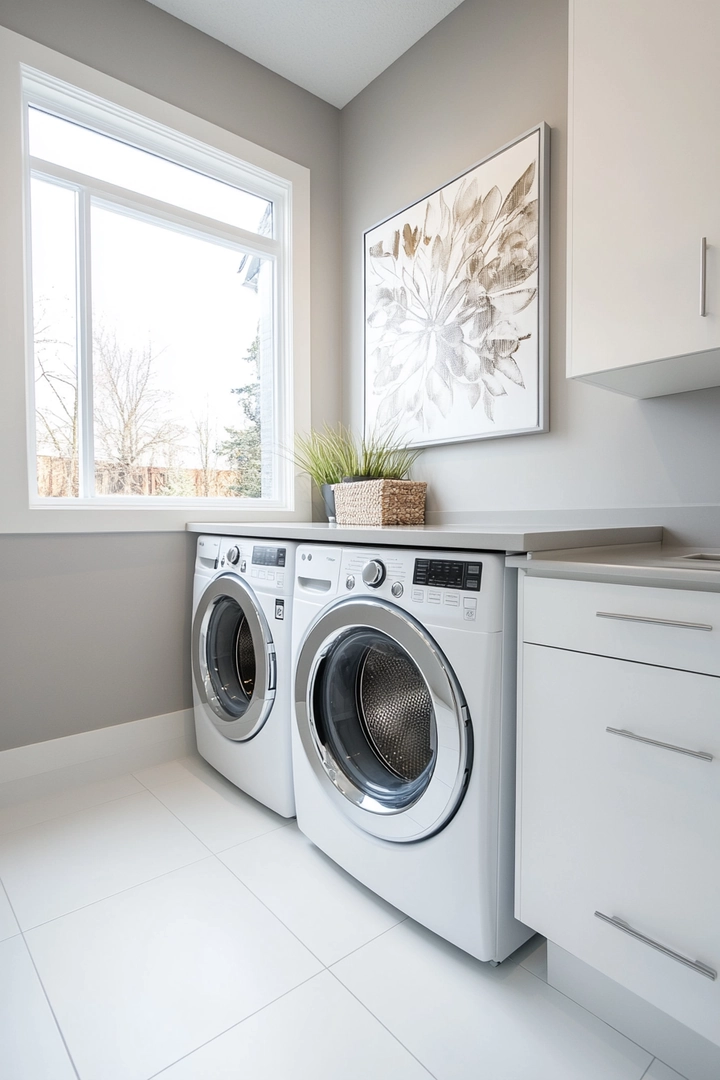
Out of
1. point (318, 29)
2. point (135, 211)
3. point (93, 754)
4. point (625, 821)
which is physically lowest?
point (93, 754)

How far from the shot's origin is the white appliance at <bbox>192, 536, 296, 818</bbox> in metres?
1.69

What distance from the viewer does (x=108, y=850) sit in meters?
1.64

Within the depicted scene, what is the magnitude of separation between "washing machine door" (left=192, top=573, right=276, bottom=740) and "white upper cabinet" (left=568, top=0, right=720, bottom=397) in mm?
1233

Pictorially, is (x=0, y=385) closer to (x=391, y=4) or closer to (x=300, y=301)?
(x=300, y=301)

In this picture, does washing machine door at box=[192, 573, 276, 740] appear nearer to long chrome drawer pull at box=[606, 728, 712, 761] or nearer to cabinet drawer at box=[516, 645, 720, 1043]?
Result: cabinet drawer at box=[516, 645, 720, 1043]

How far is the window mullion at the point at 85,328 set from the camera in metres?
2.08

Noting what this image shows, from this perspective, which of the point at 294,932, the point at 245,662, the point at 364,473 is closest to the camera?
the point at 294,932

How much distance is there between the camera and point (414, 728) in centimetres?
137

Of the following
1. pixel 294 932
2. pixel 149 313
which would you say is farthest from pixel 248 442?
pixel 294 932

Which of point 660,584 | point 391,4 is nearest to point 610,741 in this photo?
point 660,584

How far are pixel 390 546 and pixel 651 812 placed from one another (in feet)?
2.33

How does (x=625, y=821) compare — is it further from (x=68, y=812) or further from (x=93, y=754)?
(x=93, y=754)

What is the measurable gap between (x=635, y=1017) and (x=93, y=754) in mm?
1779

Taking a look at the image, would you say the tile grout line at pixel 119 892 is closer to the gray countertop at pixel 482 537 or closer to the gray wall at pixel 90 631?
the gray wall at pixel 90 631
